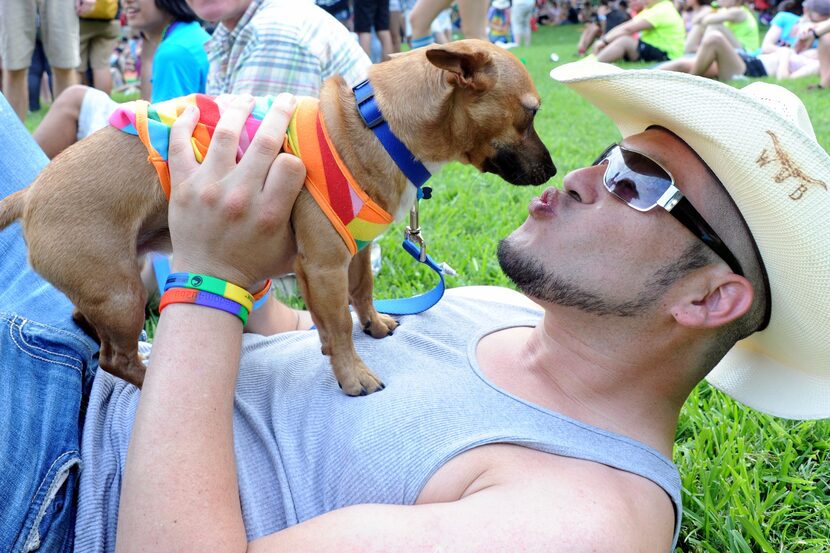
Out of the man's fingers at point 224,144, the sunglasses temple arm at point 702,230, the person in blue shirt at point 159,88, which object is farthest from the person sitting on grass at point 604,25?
the man's fingers at point 224,144

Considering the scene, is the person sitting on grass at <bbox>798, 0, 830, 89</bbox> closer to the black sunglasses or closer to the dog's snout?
the dog's snout

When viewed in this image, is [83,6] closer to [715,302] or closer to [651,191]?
[651,191]

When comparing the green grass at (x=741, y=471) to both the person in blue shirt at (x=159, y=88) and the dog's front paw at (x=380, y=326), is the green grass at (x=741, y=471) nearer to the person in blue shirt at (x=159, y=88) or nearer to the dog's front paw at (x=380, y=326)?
the dog's front paw at (x=380, y=326)

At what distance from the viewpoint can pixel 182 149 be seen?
1.96 metres

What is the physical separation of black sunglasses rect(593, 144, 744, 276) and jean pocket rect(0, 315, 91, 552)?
5.07 feet

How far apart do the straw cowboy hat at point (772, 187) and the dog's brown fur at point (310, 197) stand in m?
0.41

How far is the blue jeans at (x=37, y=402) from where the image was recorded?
62.1 inches

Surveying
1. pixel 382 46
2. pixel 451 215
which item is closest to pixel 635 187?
pixel 451 215

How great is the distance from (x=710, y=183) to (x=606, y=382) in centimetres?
58

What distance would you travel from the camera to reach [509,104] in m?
2.40

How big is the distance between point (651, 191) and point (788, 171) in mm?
385

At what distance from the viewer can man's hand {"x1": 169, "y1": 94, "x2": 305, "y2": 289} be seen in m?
1.80

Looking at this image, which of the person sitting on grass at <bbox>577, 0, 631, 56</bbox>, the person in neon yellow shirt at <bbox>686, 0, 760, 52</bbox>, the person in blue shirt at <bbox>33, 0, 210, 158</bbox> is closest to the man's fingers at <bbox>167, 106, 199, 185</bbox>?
the person in blue shirt at <bbox>33, 0, 210, 158</bbox>

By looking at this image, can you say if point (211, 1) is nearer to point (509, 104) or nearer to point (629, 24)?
point (509, 104)
